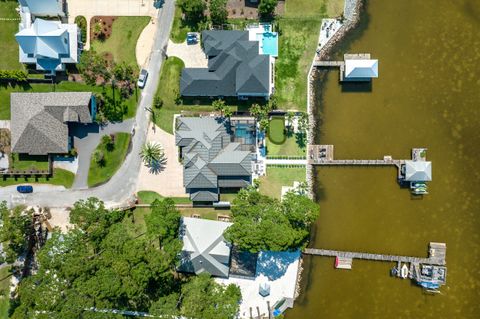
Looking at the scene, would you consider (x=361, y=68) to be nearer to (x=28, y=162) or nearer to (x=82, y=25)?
(x=82, y=25)

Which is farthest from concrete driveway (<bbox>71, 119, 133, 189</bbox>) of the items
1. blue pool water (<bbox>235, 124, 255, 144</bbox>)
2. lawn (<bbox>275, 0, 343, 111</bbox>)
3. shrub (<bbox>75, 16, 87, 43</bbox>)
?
lawn (<bbox>275, 0, 343, 111</bbox>)

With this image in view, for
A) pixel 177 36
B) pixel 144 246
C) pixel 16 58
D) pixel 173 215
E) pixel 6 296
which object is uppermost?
pixel 177 36

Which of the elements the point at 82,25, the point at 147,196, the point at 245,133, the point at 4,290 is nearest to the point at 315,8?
the point at 245,133

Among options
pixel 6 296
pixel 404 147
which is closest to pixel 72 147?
pixel 6 296

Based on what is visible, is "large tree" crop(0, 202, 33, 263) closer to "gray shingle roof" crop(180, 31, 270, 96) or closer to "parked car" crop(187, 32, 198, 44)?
"gray shingle roof" crop(180, 31, 270, 96)

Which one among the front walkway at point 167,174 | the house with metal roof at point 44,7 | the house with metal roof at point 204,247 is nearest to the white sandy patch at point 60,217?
the front walkway at point 167,174

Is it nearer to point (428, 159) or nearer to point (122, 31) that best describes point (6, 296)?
point (122, 31)
